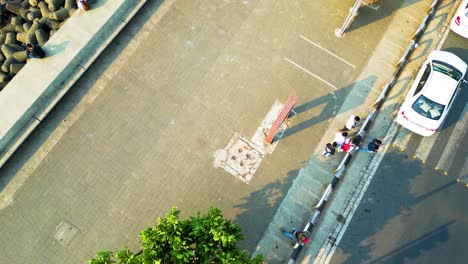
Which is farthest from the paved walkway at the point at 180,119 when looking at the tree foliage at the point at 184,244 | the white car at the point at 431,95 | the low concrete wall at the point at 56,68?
the tree foliage at the point at 184,244

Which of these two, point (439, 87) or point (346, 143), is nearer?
point (346, 143)

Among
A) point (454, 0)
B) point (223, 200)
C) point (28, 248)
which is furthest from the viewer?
point (454, 0)

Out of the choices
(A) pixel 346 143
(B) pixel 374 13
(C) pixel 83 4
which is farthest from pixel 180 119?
(B) pixel 374 13

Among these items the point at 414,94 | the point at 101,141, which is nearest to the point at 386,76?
the point at 414,94

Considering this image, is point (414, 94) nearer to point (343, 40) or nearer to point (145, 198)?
point (343, 40)

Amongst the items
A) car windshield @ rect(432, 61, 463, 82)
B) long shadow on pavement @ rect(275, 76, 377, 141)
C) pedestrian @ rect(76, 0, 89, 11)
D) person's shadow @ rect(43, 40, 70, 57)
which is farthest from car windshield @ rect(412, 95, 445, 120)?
person's shadow @ rect(43, 40, 70, 57)

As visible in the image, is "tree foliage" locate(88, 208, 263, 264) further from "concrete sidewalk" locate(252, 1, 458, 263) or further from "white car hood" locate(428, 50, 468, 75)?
"white car hood" locate(428, 50, 468, 75)

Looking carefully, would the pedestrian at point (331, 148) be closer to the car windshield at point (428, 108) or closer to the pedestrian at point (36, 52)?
the car windshield at point (428, 108)

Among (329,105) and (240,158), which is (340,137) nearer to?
(329,105)
